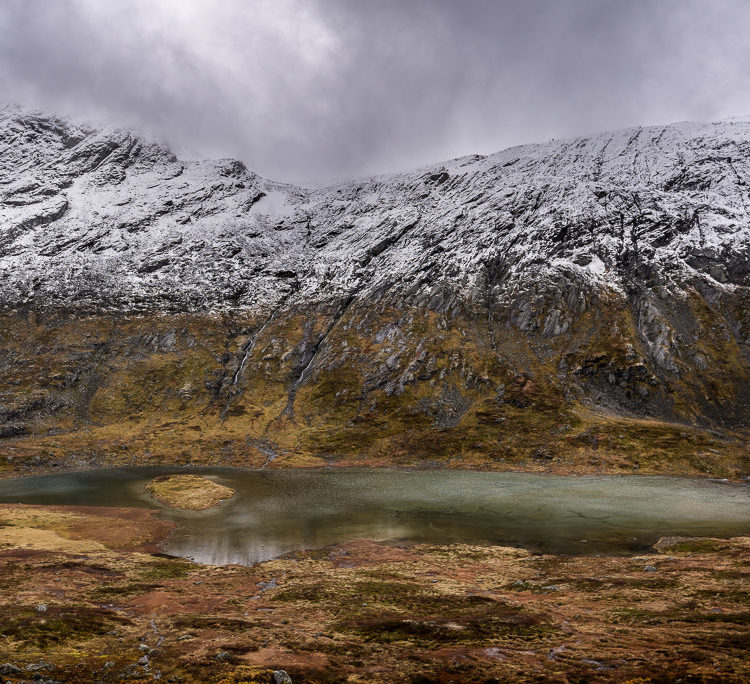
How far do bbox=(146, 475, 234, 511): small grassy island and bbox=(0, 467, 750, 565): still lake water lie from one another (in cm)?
196

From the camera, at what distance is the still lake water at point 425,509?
143ft

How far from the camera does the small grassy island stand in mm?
61669

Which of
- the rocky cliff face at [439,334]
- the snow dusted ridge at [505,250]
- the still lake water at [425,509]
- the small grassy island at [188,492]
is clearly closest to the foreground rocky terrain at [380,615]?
the still lake water at [425,509]

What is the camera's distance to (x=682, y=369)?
11162 cm

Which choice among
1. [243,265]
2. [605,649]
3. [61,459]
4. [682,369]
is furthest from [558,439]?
[243,265]

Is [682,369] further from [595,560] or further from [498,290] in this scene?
[595,560]

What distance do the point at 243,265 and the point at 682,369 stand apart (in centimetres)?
16833

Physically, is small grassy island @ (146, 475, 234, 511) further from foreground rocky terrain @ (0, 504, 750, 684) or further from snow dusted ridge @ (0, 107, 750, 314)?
snow dusted ridge @ (0, 107, 750, 314)

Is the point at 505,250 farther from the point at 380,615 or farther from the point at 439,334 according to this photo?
the point at 380,615

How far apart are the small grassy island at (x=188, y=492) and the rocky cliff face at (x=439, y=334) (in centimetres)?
2310

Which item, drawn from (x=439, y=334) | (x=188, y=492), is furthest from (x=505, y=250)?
(x=188, y=492)

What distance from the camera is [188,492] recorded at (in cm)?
6775

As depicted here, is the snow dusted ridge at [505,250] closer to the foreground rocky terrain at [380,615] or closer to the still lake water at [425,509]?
the still lake water at [425,509]

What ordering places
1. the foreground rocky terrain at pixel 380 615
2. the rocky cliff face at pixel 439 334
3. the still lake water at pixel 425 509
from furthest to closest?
the rocky cliff face at pixel 439 334, the still lake water at pixel 425 509, the foreground rocky terrain at pixel 380 615
